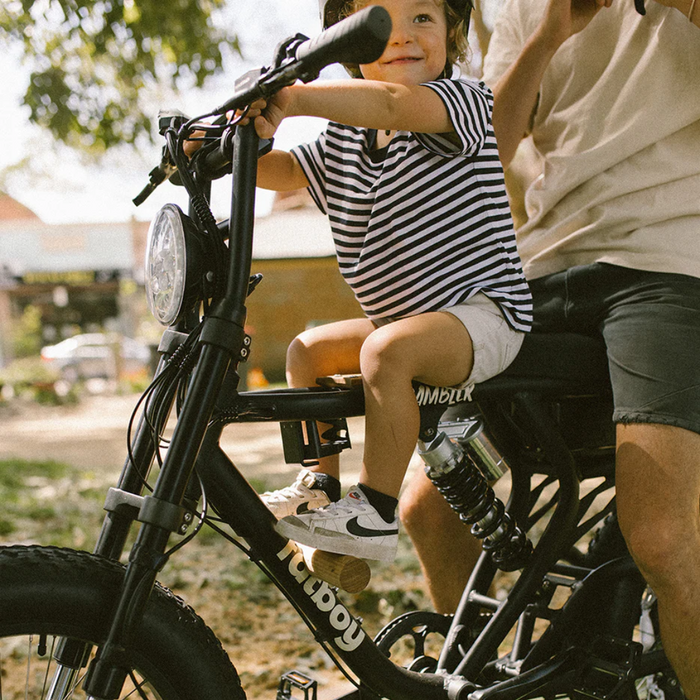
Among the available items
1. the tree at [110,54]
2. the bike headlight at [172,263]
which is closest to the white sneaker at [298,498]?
the bike headlight at [172,263]

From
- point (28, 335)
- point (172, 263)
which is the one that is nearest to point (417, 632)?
point (172, 263)

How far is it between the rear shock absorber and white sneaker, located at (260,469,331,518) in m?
0.27

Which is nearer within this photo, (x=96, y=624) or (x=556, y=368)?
(x=96, y=624)

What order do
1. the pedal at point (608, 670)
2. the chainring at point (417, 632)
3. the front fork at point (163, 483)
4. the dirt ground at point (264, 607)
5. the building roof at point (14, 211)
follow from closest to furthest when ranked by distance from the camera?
the front fork at point (163, 483), the pedal at point (608, 670), the chainring at point (417, 632), the dirt ground at point (264, 607), the building roof at point (14, 211)

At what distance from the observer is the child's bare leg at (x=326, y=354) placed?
1893 millimetres

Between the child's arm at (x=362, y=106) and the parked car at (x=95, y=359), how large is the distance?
62.0 feet

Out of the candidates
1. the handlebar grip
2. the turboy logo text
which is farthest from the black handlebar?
the turboy logo text

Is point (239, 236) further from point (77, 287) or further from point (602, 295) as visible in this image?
point (77, 287)

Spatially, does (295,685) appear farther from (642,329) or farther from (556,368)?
(642,329)

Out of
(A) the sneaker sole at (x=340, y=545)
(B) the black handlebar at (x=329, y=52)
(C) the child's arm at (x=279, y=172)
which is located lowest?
(A) the sneaker sole at (x=340, y=545)

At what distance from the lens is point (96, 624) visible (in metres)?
1.31

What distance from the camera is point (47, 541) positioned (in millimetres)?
4898

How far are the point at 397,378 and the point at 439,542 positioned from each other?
91 centimetres

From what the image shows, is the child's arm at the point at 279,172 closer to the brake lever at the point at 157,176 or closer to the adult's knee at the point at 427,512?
the brake lever at the point at 157,176
